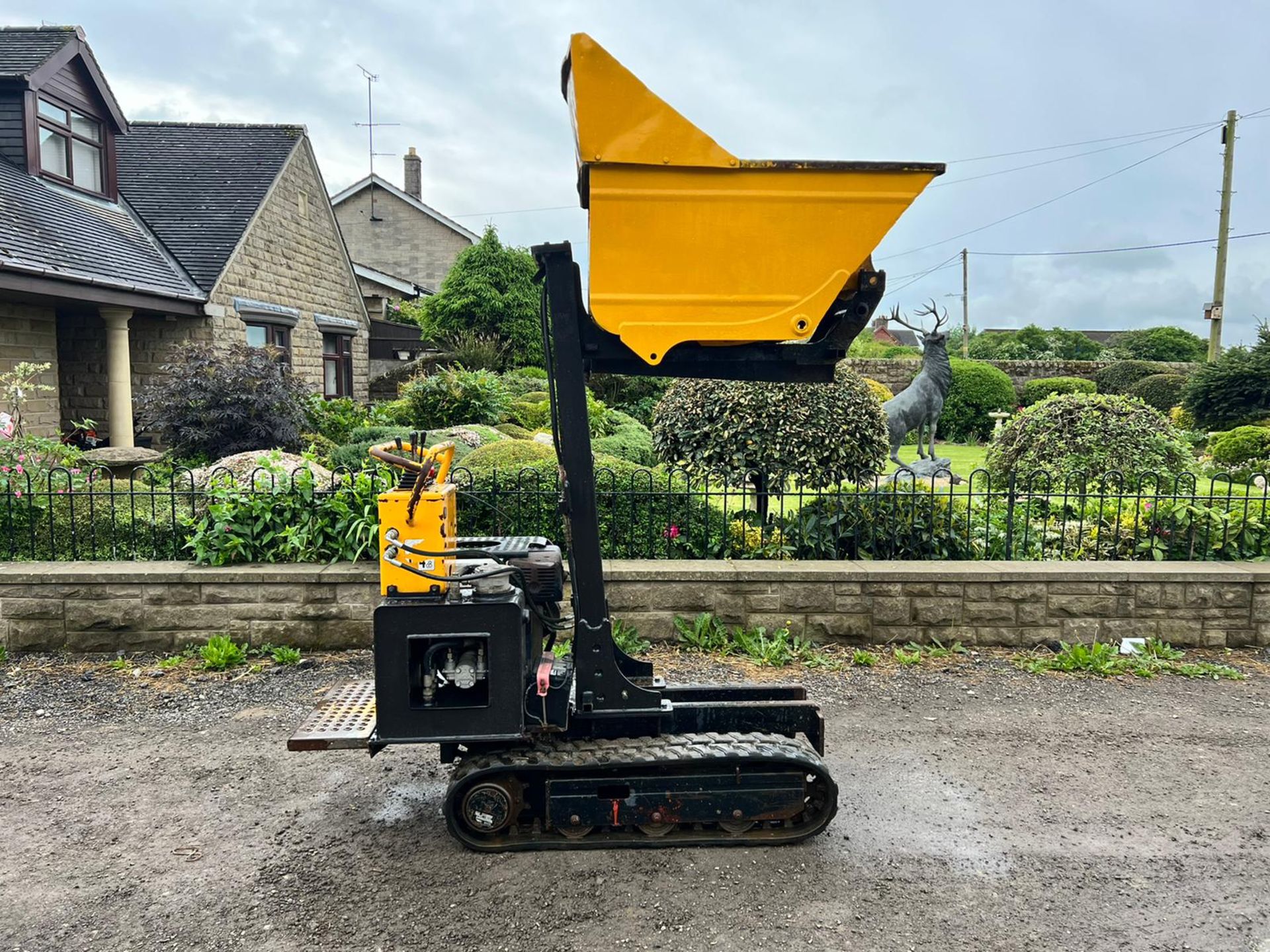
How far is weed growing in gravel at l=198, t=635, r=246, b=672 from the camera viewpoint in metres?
5.44

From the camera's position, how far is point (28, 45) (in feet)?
45.2

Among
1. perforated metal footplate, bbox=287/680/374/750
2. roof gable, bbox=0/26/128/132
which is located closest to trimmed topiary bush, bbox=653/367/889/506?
perforated metal footplate, bbox=287/680/374/750

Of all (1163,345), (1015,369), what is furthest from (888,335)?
(1015,369)

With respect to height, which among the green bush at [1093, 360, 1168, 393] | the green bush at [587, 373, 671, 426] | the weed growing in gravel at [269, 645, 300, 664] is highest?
the green bush at [1093, 360, 1168, 393]

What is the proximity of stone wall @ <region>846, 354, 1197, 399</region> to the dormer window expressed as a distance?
17.8 m

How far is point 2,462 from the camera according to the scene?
21.4 feet

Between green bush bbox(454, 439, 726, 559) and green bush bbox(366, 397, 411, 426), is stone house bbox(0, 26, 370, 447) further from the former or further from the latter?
green bush bbox(454, 439, 726, 559)

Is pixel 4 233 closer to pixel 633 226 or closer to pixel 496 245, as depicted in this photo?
pixel 633 226

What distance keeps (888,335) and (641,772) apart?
58.1 m

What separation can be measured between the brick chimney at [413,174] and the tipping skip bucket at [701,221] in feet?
125

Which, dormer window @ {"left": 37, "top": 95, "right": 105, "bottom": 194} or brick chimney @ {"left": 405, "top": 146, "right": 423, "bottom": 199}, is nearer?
dormer window @ {"left": 37, "top": 95, "right": 105, "bottom": 194}

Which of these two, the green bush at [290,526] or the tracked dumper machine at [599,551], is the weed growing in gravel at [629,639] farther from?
the tracked dumper machine at [599,551]

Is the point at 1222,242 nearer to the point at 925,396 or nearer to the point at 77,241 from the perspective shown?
the point at 925,396

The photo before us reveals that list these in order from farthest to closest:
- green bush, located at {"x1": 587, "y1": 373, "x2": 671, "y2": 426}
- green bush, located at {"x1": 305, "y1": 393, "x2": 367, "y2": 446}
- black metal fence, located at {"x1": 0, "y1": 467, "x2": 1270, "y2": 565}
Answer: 1. green bush, located at {"x1": 587, "y1": 373, "x2": 671, "y2": 426}
2. green bush, located at {"x1": 305, "y1": 393, "x2": 367, "y2": 446}
3. black metal fence, located at {"x1": 0, "y1": 467, "x2": 1270, "y2": 565}
